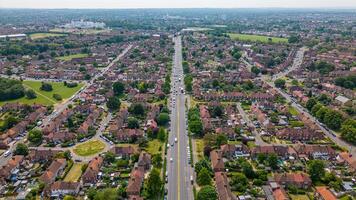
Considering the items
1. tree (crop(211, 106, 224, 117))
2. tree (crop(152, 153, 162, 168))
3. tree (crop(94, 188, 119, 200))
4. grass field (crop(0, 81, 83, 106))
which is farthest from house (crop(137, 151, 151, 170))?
grass field (crop(0, 81, 83, 106))

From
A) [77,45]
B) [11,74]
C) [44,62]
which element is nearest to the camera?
[11,74]

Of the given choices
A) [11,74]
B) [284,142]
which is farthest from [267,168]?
[11,74]

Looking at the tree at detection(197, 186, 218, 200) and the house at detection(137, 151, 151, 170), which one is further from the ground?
the tree at detection(197, 186, 218, 200)

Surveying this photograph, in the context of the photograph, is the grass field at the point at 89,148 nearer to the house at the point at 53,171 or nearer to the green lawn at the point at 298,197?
the house at the point at 53,171

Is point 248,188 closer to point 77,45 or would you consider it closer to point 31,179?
point 31,179

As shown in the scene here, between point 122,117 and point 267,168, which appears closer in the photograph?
point 267,168

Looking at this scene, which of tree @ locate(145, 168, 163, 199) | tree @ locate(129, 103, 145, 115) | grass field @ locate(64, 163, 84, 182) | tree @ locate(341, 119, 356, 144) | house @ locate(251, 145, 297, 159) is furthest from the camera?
tree @ locate(129, 103, 145, 115)

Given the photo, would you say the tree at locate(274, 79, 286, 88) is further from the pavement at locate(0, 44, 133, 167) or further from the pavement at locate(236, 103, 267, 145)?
the pavement at locate(0, 44, 133, 167)
